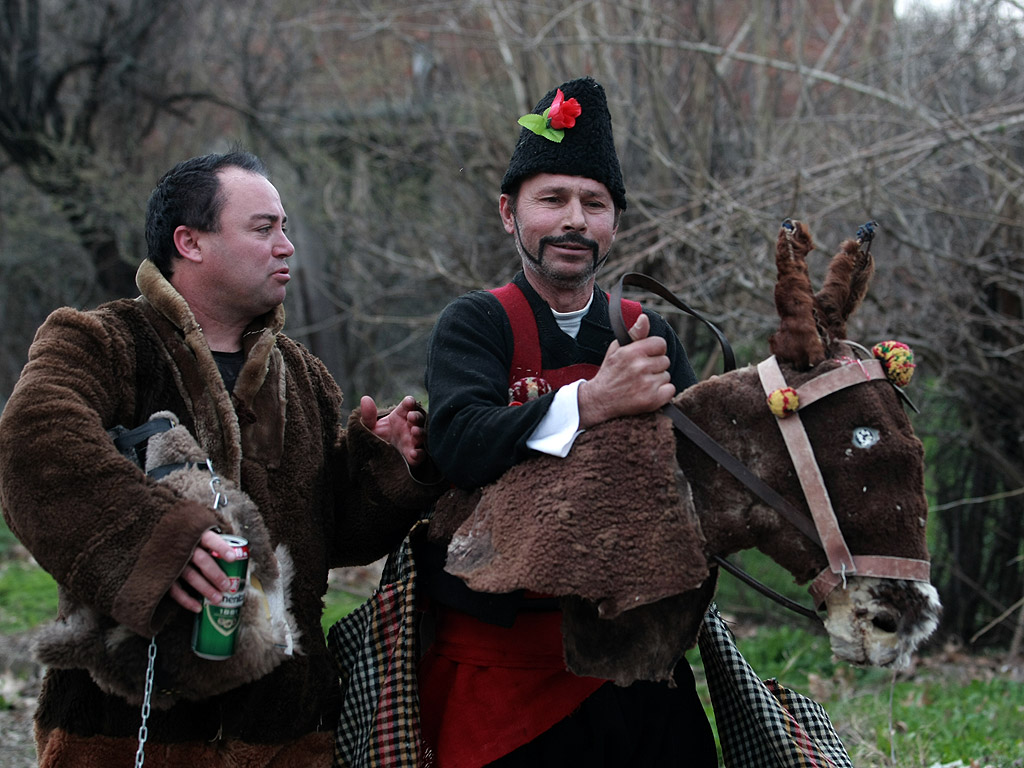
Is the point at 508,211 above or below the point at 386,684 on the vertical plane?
above

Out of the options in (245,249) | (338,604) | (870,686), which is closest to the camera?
(245,249)

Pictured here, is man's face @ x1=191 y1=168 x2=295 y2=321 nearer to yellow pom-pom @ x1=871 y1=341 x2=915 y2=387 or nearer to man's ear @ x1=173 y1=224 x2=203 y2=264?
man's ear @ x1=173 y1=224 x2=203 y2=264

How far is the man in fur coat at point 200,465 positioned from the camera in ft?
7.00

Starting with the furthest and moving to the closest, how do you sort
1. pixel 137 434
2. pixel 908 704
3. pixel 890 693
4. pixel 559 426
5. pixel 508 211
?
1. pixel 908 704
2. pixel 890 693
3. pixel 508 211
4. pixel 137 434
5. pixel 559 426

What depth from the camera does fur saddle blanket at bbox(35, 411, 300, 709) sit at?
219cm

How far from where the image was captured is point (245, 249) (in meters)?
2.53

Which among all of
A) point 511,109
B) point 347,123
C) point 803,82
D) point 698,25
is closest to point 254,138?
point 347,123

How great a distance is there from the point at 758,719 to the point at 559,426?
0.99 metres

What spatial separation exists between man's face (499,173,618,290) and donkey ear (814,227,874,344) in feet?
1.89

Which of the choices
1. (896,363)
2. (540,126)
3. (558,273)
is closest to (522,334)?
(558,273)

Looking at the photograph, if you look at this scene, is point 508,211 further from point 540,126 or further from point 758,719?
point 758,719

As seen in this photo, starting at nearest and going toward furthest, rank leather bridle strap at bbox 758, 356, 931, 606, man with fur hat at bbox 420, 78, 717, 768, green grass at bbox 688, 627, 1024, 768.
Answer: leather bridle strap at bbox 758, 356, 931, 606, man with fur hat at bbox 420, 78, 717, 768, green grass at bbox 688, 627, 1024, 768

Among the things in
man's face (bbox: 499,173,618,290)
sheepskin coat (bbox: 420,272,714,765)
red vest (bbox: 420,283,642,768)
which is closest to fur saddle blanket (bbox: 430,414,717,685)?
sheepskin coat (bbox: 420,272,714,765)

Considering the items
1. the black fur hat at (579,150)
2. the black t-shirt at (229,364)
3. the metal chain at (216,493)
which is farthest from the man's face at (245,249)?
the black fur hat at (579,150)
